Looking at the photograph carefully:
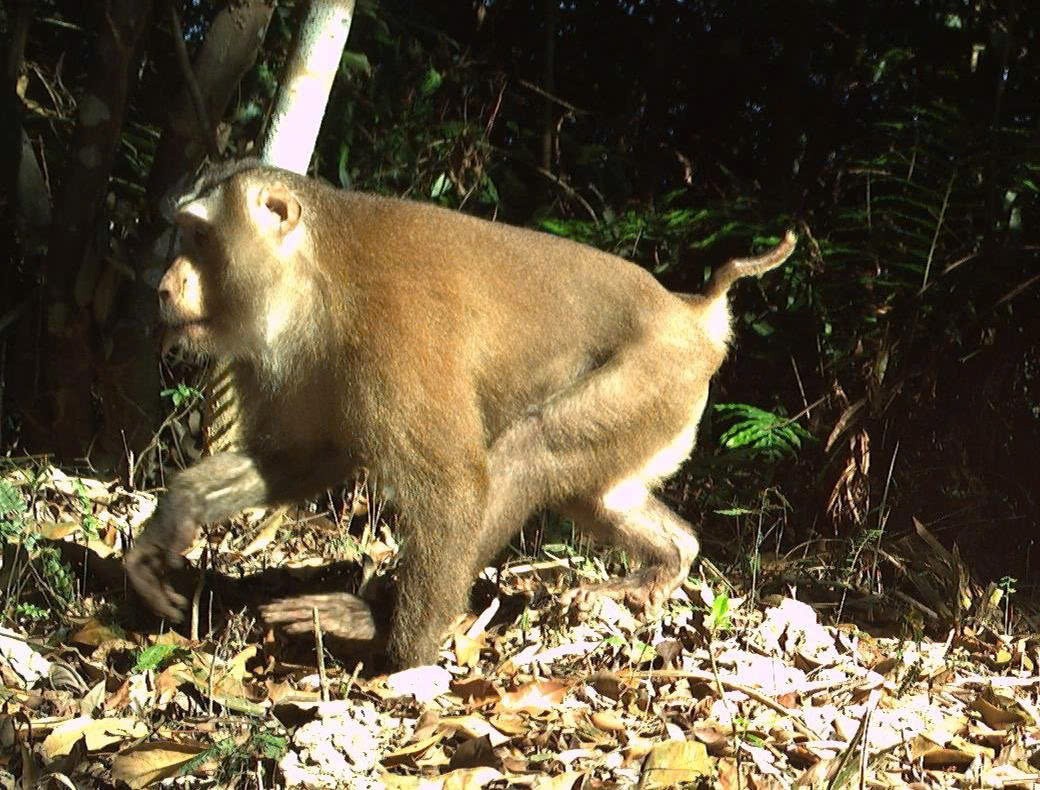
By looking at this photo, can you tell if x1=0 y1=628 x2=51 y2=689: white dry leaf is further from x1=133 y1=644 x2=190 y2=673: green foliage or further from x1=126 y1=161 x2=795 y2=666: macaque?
x1=126 y1=161 x2=795 y2=666: macaque

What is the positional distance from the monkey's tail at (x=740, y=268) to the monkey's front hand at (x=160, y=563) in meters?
2.47

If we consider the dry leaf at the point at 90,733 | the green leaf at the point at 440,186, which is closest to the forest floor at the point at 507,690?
the dry leaf at the point at 90,733

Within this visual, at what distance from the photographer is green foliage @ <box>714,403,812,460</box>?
20.7ft

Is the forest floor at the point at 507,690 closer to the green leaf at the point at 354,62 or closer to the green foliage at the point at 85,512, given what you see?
the green foliage at the point at 85,512

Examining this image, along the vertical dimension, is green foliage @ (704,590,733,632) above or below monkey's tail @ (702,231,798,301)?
below

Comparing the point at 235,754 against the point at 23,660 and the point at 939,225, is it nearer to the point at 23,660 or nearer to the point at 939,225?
the point at 23,660

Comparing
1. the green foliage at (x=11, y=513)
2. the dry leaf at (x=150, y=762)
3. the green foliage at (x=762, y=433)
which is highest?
the green foliage at (x=762, y=433)

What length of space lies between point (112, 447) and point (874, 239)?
4.31m

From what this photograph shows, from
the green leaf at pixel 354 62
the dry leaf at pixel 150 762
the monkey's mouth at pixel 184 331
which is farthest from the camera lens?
the green leaf at pixel 354 62

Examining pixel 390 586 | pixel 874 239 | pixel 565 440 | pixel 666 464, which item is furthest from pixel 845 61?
pixel 390 586

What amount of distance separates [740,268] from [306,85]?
211 centimetres

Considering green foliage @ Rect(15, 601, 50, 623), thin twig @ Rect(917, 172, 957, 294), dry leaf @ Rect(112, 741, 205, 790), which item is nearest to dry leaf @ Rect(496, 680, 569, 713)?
dry leaf @ Rect(112, 741, 205, 790)

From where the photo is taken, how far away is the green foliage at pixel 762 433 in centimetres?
630

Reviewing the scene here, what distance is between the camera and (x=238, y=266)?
4555 millimetres
